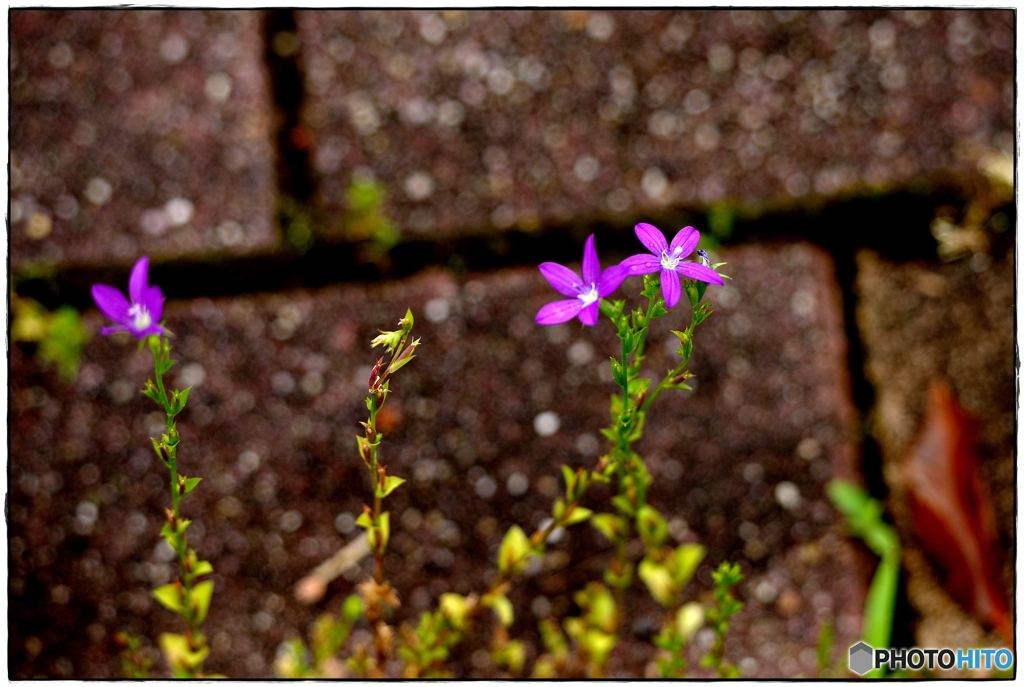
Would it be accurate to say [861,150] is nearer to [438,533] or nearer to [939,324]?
[939,324]

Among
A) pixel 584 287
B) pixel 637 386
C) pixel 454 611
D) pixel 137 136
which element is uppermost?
pixel 137 136

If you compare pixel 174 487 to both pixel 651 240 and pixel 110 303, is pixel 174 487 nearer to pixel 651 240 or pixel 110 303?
pixel 110 303

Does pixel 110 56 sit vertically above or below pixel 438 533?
above

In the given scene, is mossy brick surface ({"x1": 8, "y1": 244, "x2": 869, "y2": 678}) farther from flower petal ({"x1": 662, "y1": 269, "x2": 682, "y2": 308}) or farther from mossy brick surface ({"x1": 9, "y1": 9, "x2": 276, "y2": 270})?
flower petal ({"x1": 662, "y1": 269, "x2": 682, "y2": 308})

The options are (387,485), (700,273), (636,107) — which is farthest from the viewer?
(636,107)

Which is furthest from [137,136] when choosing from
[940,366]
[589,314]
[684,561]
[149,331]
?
[940,366]

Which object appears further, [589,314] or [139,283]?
[139,283]

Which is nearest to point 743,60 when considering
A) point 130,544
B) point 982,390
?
point 982,390
